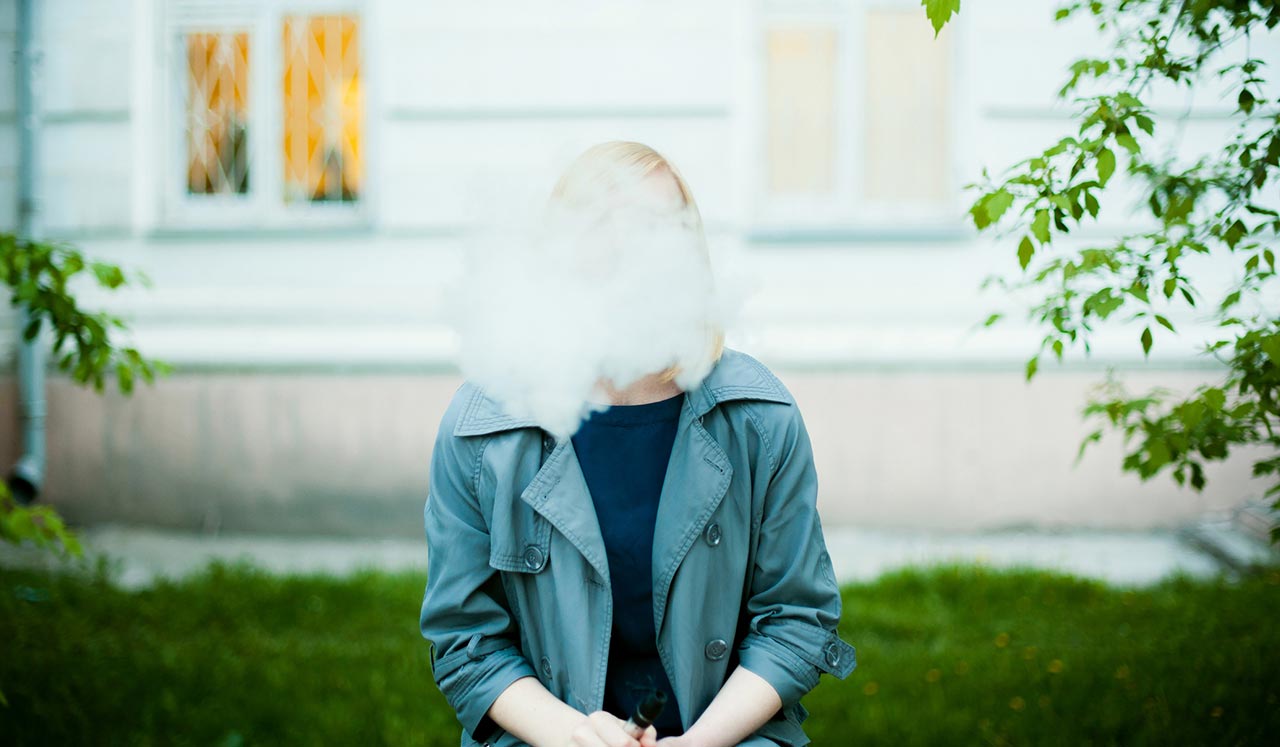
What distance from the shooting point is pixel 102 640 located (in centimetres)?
427

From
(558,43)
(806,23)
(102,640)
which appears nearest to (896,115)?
(806,23)

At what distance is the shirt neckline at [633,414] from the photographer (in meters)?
2.03

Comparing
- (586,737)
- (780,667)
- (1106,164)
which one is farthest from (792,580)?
(1106,164)

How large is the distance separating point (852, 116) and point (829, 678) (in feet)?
12.7

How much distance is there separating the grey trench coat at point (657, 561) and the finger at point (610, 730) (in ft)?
0.25

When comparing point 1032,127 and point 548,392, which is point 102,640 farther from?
point 1032,127

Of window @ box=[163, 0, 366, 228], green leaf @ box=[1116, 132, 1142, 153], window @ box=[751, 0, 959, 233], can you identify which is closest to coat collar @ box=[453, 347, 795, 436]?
green leaf @ box=[1116, 132, 1142, 153]

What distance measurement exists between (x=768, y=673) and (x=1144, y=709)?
214 cm

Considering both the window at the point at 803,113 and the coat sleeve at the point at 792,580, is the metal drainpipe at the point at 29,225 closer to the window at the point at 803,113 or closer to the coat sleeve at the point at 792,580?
the window at the point at 803,113

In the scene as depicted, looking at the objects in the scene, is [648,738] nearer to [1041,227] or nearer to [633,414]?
[633,414]

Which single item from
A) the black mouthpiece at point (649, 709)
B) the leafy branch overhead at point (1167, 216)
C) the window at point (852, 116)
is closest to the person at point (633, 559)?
the black mouthpiece at point (649, 709)

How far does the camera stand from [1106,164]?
7.18 ft

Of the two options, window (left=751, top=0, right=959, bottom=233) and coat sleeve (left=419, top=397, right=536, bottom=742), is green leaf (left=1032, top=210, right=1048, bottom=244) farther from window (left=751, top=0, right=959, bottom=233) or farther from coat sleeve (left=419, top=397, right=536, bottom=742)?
window (left=751, top=0, right=959, bottom=233)

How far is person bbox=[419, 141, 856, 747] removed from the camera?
1.95 meters
